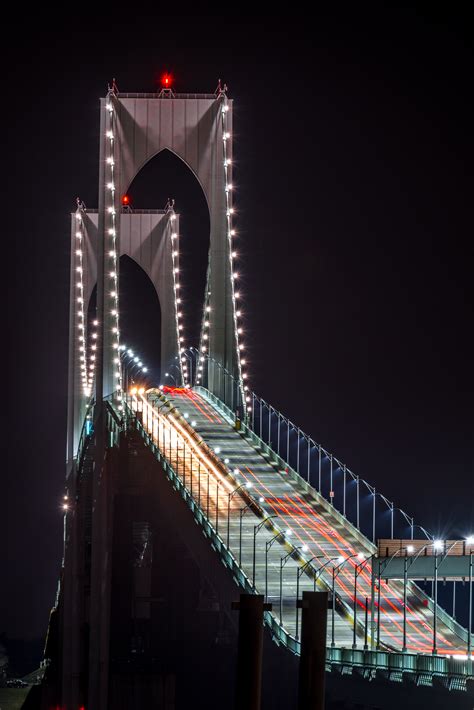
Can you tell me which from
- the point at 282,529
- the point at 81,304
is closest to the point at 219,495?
the point at 282,529

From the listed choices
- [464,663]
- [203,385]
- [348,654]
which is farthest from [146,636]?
[464,663]

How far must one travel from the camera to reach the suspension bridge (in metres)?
53.2

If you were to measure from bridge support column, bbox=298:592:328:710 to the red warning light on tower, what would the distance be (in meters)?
45.7

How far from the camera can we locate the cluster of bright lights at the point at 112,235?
72.2 meters

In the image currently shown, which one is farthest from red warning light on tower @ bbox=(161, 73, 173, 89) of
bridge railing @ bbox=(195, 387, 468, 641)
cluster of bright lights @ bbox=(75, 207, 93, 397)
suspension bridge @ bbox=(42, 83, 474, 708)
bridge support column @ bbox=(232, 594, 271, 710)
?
bridge support column @ bbox=(232, 594, 271, 710)

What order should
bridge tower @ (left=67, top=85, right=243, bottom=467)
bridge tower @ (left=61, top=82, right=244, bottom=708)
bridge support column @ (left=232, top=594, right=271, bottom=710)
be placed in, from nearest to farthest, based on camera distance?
1. bridge support column @ (left=232, top=594, right=271, bottom=710)
2. bridge tower @ (left=61, top=82, right=244, bottom=708)
3. bridge tower @ (left=67, top=85, right=243, bottom=467)

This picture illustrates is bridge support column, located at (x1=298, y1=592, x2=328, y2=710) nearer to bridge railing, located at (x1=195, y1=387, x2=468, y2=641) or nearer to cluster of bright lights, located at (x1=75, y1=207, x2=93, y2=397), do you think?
bridge railing, located at (x1=195, y1=387, x2=468, y2=641)

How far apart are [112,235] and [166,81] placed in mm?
9787

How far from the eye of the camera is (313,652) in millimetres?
36781

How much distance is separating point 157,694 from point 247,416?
13172mm

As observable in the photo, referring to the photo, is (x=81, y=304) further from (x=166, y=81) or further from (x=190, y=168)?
(x=166, y=81)

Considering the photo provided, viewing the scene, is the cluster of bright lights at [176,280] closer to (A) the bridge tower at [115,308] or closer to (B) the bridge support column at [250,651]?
(A) the bridge tower at [115,308]

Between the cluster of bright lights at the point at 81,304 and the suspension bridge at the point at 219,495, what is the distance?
49.4ft

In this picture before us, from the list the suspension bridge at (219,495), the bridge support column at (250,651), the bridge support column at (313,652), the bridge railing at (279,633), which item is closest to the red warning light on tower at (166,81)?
the suspension bridge at (219,495)
